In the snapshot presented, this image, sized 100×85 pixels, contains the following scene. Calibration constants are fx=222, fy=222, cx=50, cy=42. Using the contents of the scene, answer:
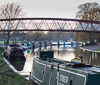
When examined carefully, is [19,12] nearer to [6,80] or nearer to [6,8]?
[6,8]

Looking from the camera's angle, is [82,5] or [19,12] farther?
[82,5]

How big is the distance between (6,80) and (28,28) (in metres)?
40.4

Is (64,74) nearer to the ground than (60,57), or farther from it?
farther from it

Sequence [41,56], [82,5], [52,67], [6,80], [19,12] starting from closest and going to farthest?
[52,67]
[6,80]
[41,56]
[19,12]
[82,5]

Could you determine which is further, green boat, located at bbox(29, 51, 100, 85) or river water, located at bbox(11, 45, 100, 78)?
river water, located at bbox(11, 45, 100, 78)

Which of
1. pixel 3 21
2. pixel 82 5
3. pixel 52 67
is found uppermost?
pixel 82 5

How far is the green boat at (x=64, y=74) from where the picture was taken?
9495mm

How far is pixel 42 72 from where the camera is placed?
45.3 ft

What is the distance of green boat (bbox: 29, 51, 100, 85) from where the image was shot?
950 cm

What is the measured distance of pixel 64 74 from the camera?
36.2 feet

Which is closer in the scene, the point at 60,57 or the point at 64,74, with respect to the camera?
the point at 64,74

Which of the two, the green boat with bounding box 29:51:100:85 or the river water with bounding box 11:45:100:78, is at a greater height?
the green boat with bounding box 29:51:100:85

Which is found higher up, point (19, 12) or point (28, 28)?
point (19, 12)

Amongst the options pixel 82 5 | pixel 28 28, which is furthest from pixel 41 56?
pixel 82 5
